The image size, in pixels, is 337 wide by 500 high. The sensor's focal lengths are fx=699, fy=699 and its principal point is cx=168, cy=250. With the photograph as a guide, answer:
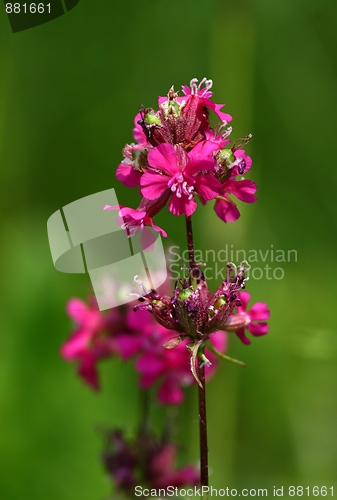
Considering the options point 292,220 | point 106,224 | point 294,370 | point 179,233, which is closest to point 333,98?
point 292,220

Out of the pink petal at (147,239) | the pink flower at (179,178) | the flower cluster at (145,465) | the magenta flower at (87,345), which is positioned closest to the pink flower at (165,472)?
the flower cluster at (145,465)

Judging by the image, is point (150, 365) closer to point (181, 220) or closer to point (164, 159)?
point (164, 159)

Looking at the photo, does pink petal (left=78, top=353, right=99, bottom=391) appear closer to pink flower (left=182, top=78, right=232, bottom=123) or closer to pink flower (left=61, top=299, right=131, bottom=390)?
pink flower (left=61, top=299, right=131, bottom=390)

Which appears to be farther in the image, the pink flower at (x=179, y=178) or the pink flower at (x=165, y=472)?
the pink flower at (x=165, y=472)

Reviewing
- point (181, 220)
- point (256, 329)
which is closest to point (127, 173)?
point (256, 329)

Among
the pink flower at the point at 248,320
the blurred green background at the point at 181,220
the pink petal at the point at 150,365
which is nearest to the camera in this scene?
the pink flower at the point at 248,320

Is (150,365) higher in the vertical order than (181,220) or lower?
lower

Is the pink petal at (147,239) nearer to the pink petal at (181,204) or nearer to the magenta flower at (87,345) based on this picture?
the pink petal at (181,204)
